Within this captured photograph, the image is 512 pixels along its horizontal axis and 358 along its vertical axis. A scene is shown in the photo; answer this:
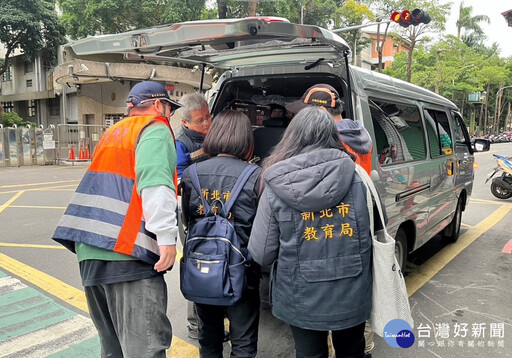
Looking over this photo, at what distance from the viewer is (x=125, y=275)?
192cm

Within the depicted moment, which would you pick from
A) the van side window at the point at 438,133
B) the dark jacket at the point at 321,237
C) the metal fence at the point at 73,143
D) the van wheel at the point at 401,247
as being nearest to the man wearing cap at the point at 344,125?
the dark jacket at the point at 321,237

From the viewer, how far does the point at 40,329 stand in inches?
126

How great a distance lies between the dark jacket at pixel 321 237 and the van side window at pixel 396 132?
1303mm

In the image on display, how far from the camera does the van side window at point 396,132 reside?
3.24 meters

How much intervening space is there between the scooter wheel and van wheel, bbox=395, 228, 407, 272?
685 centimetres

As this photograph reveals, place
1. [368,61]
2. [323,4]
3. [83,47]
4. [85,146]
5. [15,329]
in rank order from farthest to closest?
1. [368,61]
2. [323,4]
3. [85,146]
4. [15,329]
5. [83,47]

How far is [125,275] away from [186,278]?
344 mm

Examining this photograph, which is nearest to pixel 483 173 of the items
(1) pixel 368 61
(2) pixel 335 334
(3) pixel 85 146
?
(2) pixel 335 334

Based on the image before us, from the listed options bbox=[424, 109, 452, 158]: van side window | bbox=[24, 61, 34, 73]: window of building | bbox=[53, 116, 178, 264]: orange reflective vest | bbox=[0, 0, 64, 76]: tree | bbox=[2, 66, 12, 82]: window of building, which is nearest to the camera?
bbox=[53, 116, 178, 264]: orange reflective vest

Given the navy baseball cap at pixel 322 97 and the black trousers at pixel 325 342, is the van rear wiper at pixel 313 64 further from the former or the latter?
the black trousers at pixel 325 342

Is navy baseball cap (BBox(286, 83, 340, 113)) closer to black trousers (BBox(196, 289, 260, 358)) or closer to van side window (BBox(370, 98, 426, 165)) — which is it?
van side window (BBox(370, 98, 426, 165))

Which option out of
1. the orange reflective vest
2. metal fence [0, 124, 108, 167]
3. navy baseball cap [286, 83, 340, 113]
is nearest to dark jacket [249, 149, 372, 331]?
the orange reflective vest

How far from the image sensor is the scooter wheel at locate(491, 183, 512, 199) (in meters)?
9.25

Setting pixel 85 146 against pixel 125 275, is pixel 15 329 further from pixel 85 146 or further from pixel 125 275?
pixel 85 146
